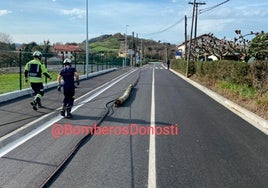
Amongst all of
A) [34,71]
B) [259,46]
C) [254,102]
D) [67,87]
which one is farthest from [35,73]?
[259,46]

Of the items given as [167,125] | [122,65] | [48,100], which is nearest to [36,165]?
[167,125]

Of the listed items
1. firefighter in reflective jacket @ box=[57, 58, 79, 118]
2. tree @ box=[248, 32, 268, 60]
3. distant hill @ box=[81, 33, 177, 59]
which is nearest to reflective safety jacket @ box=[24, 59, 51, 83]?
firefighter in reflective jacket @ box=[57, 58, 79, 118]

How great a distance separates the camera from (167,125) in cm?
1070

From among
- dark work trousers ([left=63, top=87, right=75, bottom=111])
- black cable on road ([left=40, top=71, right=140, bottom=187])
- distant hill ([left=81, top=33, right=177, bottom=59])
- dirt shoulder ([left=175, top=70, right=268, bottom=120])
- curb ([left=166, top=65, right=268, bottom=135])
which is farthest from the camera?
distant hill ([left=81, top=33, right=177, bottom=59])

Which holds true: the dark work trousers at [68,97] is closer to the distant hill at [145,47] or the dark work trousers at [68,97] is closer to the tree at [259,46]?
the tree at [259,46]

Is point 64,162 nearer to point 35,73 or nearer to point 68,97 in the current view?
point 68,97

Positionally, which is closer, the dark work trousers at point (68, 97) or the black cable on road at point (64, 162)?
the black cable on road at point (64, 162)

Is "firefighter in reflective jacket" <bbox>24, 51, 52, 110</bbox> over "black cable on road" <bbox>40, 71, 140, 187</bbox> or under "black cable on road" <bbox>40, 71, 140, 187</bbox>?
over

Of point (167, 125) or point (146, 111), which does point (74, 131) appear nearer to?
point (167, 125)

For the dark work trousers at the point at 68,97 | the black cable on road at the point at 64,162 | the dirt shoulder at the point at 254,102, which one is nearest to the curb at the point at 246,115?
the dirt shoulder at the point at 254,102

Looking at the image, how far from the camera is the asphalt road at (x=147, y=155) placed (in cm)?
595

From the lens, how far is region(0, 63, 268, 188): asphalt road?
19.5 feet

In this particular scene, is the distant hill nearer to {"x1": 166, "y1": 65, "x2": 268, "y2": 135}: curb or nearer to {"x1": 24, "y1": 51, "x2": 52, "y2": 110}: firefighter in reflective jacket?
{"x1": 166, "y1": 65, "x2": 268, "y2": 135}: curb

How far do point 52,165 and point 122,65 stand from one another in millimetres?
71358
